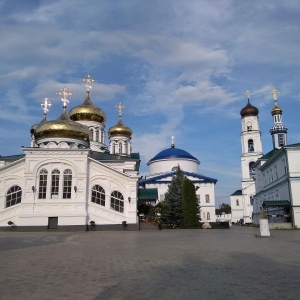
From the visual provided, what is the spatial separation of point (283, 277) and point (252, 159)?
165 feet

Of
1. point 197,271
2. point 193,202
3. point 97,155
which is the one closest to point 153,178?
point 97,155

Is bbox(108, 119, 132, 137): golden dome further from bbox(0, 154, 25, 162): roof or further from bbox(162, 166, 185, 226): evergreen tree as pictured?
bbox(162, 166, 185, 226): evergreen tree

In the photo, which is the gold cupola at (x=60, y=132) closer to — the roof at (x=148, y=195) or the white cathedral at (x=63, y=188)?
the white cathedral at (x=63, y=188)

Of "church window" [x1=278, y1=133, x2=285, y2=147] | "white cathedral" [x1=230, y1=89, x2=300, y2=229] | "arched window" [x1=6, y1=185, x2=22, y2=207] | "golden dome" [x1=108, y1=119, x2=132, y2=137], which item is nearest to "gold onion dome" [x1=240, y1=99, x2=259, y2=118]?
"white cathedral" [x1=230, y1=89, x2=300, y2=229]

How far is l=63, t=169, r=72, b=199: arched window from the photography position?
25.2m

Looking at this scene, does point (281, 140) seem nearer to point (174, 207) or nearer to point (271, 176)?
point (271, 176)

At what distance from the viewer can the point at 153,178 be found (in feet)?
159

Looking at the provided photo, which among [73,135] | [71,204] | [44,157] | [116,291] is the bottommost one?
[116,291]

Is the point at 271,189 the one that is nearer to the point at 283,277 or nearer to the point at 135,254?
the point at 135,254

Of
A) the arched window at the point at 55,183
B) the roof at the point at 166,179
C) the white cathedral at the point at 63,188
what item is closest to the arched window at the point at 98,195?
the white cathedral at the point at 63,188

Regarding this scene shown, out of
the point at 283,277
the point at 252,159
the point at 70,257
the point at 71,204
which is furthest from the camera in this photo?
the point at 252,159

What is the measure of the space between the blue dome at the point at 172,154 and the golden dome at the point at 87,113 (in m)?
17.9

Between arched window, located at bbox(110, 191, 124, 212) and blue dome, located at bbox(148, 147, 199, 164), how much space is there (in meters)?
26.5

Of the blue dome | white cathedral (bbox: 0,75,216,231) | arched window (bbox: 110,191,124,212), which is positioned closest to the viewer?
white cathedral (bbox: 0,75,216,231)
